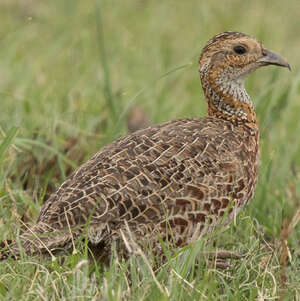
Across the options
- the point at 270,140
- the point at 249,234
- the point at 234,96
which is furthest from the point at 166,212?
the point at 270,140

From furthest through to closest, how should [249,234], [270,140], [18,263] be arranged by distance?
1. [270,140]
2. [249,234]
3. [18,263]

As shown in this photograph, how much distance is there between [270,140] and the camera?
6.22m

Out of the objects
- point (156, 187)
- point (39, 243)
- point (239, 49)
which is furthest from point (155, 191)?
point (239, 49)

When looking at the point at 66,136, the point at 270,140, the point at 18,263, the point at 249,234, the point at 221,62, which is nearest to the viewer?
the point at 18,263

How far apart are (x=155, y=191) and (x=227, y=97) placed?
1183mm

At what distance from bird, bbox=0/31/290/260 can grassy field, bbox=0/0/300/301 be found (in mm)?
127

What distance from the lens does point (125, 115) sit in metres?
6.11

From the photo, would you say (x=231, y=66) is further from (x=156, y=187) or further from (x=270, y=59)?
(x=156, y=187)

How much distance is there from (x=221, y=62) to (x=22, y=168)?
152cm

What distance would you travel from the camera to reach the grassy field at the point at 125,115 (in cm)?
359

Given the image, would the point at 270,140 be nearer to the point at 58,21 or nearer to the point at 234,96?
the point at 234,96

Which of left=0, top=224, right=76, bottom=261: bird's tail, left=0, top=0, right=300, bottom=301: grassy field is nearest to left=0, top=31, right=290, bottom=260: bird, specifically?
left=0, top=224, right=76, bottom=261: bird's tail

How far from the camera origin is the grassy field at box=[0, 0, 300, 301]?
11.8 feet

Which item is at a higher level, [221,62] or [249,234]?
[221,62]
